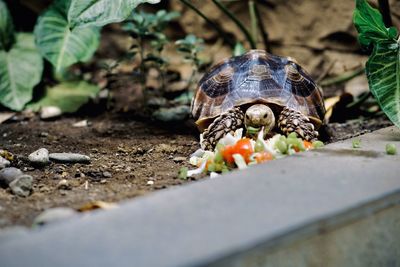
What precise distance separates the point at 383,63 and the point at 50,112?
7.22 ft

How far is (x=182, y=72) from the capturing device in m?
4.84

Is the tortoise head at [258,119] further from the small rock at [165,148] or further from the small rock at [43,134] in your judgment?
the small rock at [43,134]

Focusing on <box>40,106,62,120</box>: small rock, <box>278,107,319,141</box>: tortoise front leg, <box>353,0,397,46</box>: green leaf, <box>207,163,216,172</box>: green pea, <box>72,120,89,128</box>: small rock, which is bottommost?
<box>207,163,216,172</box>: green pea

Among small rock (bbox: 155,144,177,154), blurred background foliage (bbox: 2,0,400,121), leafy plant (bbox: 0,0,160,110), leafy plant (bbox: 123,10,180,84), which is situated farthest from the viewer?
blurred background foliage (bbox: 2,0,400,121)

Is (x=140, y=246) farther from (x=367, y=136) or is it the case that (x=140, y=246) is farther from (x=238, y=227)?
(x=367, y=136)

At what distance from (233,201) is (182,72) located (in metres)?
3.18

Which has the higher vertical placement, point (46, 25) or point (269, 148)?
point (46, 25)

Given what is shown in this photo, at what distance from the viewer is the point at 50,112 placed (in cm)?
386

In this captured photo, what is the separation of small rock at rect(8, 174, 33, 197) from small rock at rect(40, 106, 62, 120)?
1609 millimetres

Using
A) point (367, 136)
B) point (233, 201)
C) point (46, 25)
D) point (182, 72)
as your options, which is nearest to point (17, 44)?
point (46, 25)

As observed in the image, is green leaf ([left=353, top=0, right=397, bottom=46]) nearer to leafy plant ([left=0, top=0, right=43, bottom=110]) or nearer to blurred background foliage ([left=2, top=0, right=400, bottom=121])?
blurred background foliage ([left=2, top=0, right=400, bottom=121])

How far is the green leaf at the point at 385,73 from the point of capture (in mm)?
2670

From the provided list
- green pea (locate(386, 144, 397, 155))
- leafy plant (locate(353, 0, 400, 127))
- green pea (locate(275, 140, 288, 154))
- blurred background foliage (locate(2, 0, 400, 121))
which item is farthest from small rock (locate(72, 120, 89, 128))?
green pea (locate(386, 144, 397, 155))

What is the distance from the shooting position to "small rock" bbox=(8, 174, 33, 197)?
224 cm
